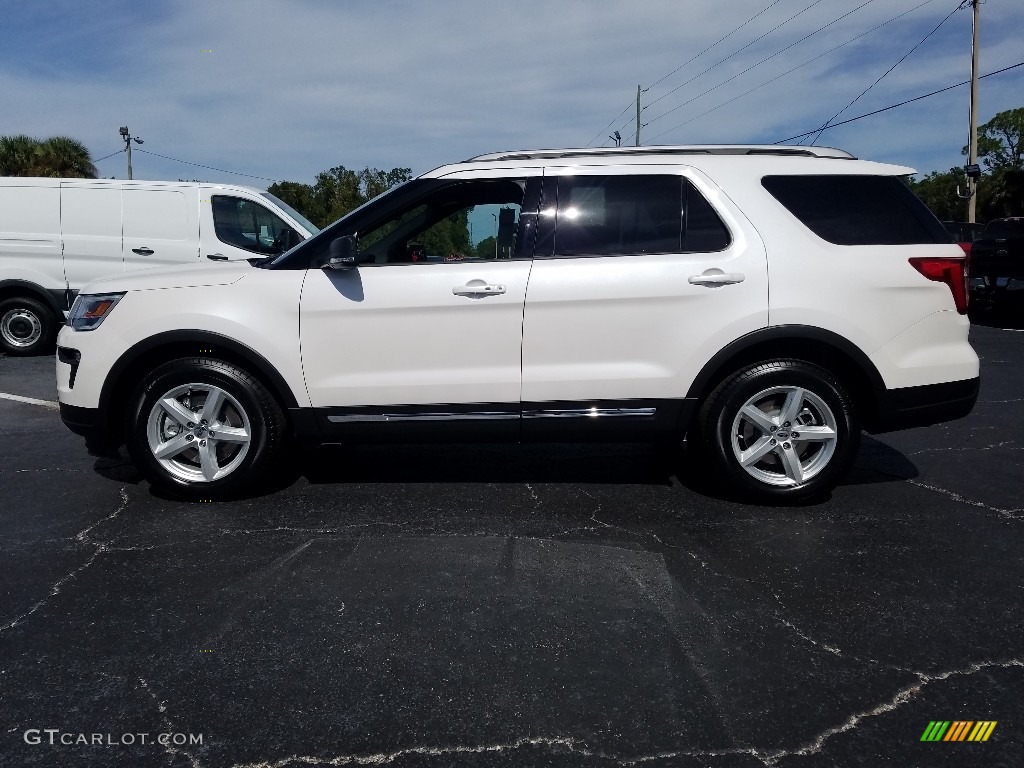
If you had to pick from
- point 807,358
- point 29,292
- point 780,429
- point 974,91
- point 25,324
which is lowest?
point 780,429

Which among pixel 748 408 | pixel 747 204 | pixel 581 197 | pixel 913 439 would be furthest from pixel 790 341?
pixel 913 439

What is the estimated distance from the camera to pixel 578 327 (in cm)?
439

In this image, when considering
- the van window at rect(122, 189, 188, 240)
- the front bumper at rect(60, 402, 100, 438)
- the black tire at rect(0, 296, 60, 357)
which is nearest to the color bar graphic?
the front bumper at rect(60, 402, 100, 438)

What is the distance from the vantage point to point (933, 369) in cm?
452

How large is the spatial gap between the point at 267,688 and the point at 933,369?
3.73 metres

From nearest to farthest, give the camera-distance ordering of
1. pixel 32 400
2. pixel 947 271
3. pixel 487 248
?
pixel 947 271
pixel 487 248
pixel 32 400

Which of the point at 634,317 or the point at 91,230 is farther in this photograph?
the point at 91,230

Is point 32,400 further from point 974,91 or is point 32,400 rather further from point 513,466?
point 974,91

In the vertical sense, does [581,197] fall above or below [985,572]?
above

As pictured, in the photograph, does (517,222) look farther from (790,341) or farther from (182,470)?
(182,470)

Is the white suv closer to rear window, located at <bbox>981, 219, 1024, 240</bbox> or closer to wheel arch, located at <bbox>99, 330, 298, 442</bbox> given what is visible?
wheel arch, located at <bbox>99, 330, 298, 442</bbox>

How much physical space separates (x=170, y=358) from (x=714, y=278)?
3.01 meters

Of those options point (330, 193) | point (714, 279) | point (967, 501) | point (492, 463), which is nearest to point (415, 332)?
point (492, 463)

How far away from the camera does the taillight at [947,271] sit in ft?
14.5
